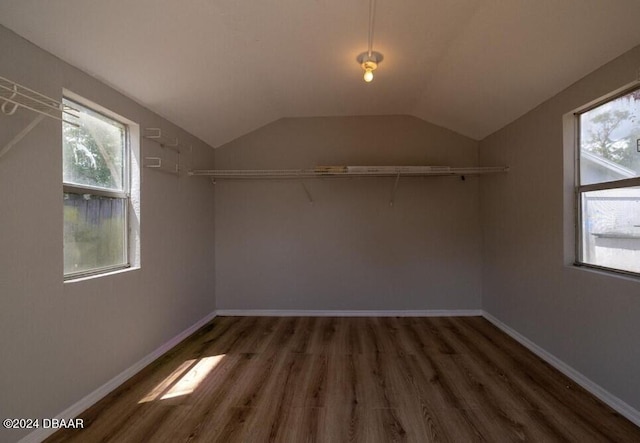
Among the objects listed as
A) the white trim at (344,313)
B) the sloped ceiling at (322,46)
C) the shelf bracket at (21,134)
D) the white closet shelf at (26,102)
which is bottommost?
the white trim at (344,313)

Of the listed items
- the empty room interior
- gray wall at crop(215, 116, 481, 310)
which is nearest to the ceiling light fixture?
the empty room interior

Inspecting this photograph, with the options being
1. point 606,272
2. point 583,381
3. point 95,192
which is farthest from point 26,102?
point 583,381

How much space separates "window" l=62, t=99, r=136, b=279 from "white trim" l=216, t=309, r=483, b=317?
1.91 metres

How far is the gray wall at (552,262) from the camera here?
2025mm

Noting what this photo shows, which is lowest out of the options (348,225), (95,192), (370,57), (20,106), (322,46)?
(348,225)

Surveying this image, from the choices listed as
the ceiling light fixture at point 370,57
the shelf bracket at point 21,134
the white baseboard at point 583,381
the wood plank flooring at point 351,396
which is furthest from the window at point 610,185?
the shelf bracket at point 21,134

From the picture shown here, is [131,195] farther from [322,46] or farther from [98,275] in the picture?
[322,46]

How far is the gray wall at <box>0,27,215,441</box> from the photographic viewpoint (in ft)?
5.31

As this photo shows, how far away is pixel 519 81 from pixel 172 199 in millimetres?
3518

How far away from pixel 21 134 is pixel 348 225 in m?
3.28

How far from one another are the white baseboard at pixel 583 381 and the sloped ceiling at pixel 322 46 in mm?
2343

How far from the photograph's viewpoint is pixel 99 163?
93.4 inches

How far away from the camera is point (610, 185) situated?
7.29 ft

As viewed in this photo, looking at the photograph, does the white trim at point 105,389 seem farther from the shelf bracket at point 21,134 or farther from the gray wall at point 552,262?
the gray wall at point 552,262
